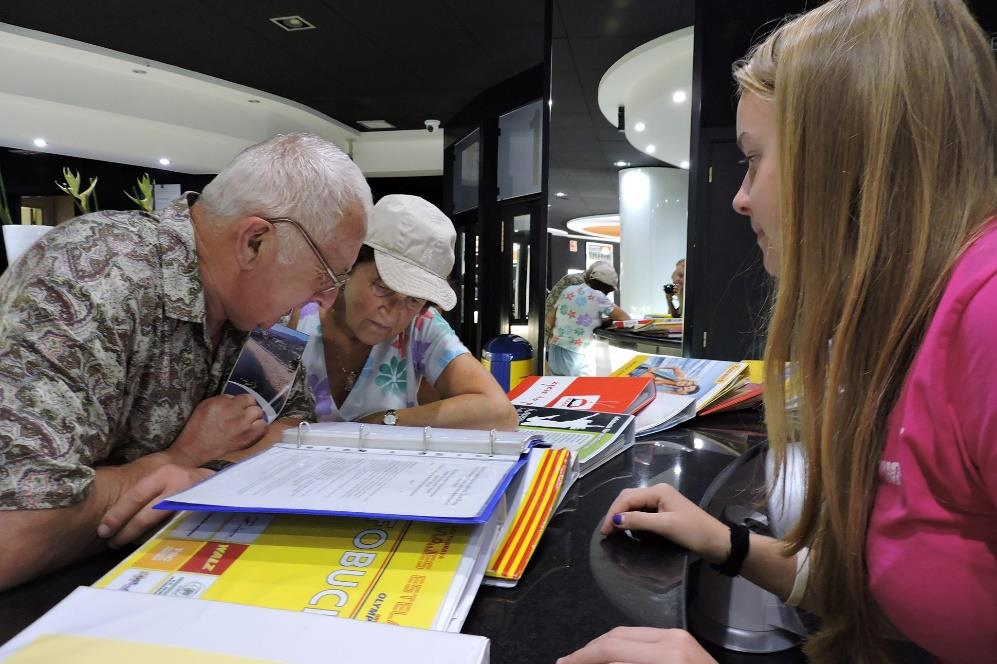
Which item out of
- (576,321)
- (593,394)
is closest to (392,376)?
(593,394)

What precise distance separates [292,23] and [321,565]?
6.98m

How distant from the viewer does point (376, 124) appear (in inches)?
430

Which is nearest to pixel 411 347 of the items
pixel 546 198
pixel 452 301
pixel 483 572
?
pixel 452 301

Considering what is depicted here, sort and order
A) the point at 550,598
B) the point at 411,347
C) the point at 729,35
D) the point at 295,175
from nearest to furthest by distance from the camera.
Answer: the point at 550,598, the point at 295,175, the point at 411,347, the point at 729,35

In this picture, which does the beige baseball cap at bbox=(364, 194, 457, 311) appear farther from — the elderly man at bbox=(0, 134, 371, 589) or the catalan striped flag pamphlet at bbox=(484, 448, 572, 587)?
the catalan striped flag pamphlet at bbox=(484, 448, 572, 587)

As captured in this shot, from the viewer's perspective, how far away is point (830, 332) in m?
0.79

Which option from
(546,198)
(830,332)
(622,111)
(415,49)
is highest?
(415,49)

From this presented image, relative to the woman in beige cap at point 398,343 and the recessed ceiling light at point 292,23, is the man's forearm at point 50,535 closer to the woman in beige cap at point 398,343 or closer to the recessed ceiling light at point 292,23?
the woman in beige cap at point 398,343

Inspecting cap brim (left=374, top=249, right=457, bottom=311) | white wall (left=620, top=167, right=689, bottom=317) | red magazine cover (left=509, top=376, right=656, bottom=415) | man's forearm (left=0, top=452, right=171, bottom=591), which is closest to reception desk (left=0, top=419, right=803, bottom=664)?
man's forearm (left=0, top=452, right=171, bottom=591)

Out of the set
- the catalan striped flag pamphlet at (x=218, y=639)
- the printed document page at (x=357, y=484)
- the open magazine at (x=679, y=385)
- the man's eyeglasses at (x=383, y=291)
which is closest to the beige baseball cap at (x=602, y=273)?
the open magazine at (x=679, y=385)

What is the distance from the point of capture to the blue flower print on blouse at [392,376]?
1.84 meters

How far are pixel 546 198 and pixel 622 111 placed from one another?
8.79 ft

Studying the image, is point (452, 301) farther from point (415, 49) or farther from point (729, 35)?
point (415, 49)

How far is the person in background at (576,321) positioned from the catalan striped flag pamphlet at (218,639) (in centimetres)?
495
